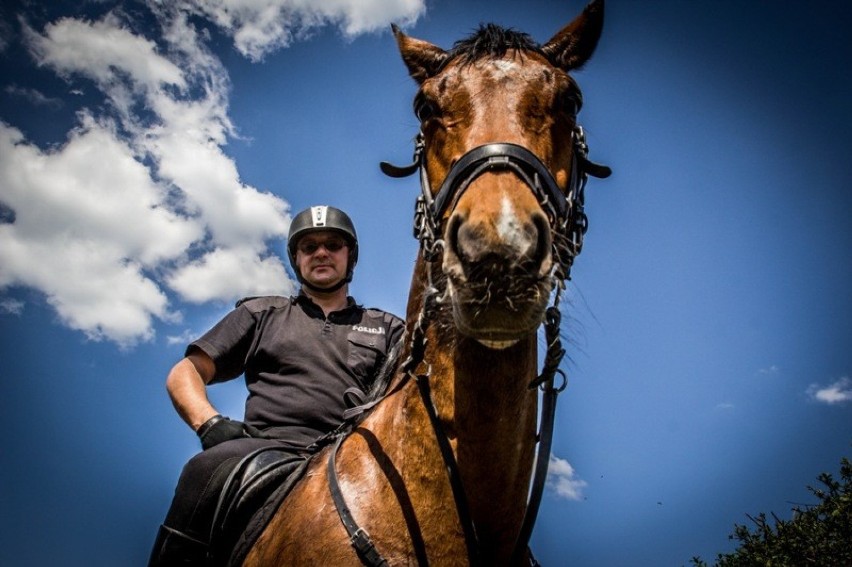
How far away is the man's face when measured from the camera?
4922 mm

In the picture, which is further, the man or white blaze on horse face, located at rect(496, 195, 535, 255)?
the man

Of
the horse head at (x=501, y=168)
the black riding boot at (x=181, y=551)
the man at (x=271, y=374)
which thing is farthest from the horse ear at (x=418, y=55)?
the black riding boot at (x=181, y=551)

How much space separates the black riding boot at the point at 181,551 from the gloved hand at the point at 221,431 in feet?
1.87

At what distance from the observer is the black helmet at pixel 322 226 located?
5.32 meters

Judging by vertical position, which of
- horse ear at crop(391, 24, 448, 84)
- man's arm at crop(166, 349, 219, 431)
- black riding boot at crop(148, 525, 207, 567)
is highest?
horse ear at crop(391, 24, 448, 84)

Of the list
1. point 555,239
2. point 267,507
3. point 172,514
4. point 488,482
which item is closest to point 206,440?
point 172,514

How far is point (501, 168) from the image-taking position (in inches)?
90.0

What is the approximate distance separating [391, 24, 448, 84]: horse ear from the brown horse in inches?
25.7

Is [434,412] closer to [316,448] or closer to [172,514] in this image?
[316,448]

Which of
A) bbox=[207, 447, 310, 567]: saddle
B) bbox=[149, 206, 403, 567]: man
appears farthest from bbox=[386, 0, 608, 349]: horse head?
bbox=[149, 206, 403, 567]: man

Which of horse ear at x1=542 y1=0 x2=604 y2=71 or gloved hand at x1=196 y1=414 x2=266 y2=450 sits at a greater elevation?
horse ear at x1=542 y1=0 x2=604 y2=71

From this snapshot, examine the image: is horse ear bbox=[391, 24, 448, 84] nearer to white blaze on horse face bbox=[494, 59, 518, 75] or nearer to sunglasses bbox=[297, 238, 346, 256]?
white blaze on horse face bbox=[494, 59, 518, 75]

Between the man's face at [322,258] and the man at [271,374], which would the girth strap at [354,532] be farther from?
the man's face at [322,258]

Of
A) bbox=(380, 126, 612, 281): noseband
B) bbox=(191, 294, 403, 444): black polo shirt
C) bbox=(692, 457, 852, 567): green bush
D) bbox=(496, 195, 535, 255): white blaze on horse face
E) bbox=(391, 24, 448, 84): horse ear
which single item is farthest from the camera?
bbox=(692, 457, 852, 567): green bush
